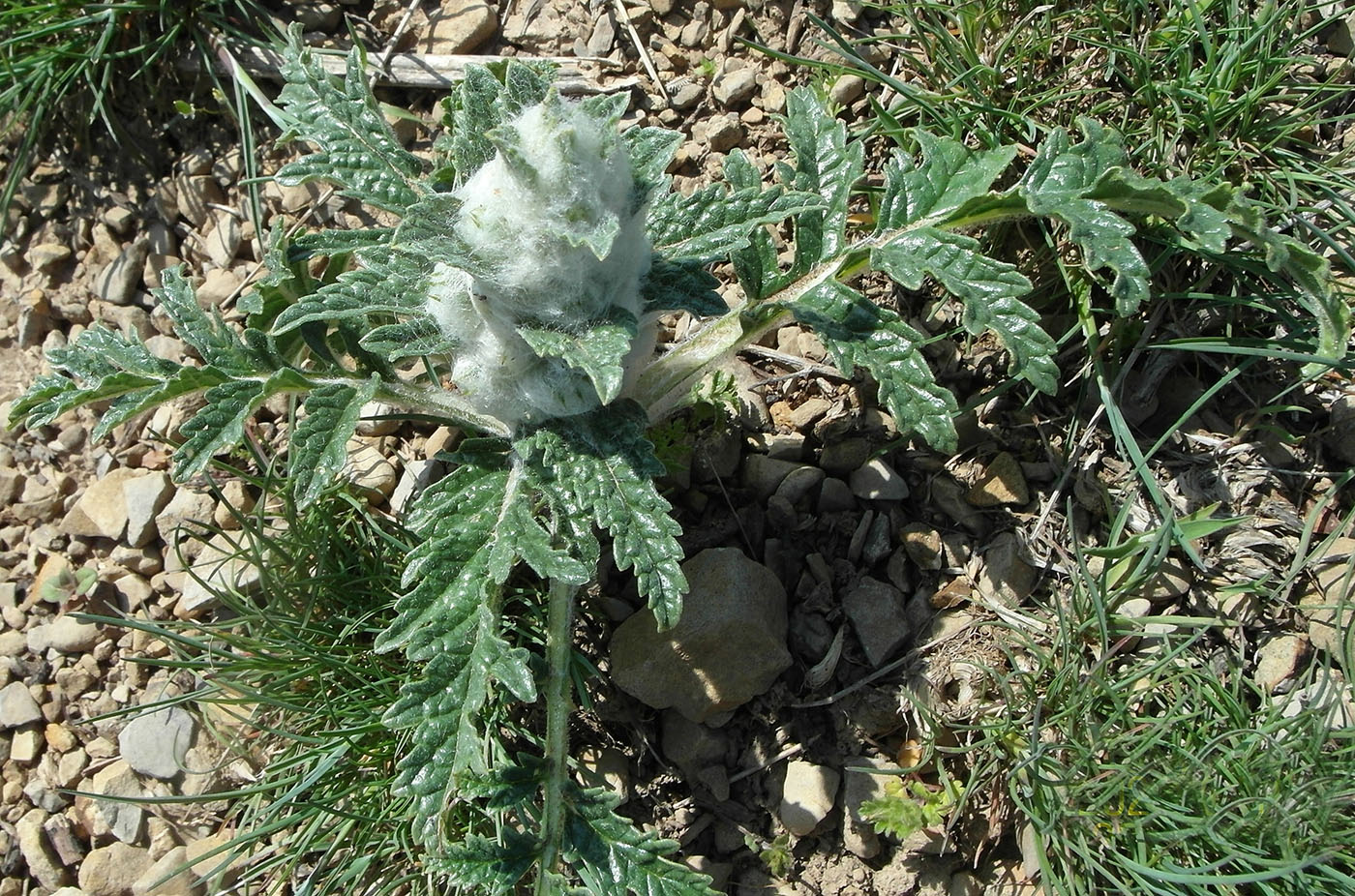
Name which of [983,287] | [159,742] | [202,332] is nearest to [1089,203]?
[983,287]

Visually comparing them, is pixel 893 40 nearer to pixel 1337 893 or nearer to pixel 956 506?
pixel 956 506

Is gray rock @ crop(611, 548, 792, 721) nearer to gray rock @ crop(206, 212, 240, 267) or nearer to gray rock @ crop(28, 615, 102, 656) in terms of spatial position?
gray rock @ crop(28, 615, 102, 656)

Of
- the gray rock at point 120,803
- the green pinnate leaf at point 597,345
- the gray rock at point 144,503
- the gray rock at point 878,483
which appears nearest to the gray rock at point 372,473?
the gray rock at point 144,503

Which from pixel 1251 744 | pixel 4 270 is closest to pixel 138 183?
pixel 4 270

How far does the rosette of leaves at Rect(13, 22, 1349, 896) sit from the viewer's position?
2393mm

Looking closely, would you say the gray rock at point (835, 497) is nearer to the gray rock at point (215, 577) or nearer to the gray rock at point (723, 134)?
the gray rock at point (723, 134)

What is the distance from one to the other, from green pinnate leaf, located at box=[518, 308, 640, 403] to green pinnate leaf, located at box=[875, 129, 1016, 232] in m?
0.81

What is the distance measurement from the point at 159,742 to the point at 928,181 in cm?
291

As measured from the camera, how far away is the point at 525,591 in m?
3.10

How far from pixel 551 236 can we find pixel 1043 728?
1829 mm

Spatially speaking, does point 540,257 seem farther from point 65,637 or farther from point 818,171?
point 65,637

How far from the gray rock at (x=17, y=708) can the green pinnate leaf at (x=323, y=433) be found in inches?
67.6

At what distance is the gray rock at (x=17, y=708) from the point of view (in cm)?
354

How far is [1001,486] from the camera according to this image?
125 inches
